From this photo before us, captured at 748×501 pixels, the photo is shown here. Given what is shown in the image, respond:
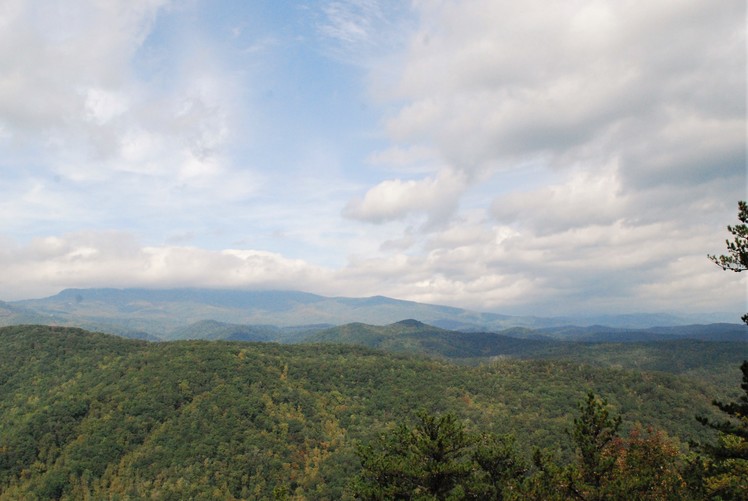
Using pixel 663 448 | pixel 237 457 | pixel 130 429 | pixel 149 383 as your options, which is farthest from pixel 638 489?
pixel 149 383

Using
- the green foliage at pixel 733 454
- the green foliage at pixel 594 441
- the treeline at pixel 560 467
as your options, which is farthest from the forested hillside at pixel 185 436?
the green foliage at pixel 733 454

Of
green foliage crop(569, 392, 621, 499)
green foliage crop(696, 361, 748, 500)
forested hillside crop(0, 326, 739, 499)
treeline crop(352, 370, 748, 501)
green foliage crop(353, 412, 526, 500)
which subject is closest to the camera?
green foliage crop(696, 361, 748, 500)

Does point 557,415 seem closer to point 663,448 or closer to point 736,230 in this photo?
point 663,448

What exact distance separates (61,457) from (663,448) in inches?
7171

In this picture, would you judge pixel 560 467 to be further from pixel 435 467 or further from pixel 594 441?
Answer: pixel 435 467

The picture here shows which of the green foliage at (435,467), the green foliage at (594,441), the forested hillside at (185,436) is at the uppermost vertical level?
the green foliage at (594,441)

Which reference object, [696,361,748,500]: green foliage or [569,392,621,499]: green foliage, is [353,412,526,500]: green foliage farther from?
[696,361,748,500]: green foliage

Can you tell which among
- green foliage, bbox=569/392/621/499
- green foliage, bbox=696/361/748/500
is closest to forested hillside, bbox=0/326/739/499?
green foliage, bbox=569/392/621/499

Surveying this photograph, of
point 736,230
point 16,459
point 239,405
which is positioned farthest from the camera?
point 239,405

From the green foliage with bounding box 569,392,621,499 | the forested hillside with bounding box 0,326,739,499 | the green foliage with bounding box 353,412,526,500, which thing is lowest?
the forested hillside with bounding box 0,326,739,499

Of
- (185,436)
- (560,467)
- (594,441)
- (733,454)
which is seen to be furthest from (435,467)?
(185,436)

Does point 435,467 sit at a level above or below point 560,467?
below

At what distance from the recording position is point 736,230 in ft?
90.4

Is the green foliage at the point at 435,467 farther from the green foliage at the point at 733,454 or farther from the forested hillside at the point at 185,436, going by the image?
the forested hillside at the point at 185,436
